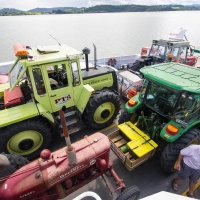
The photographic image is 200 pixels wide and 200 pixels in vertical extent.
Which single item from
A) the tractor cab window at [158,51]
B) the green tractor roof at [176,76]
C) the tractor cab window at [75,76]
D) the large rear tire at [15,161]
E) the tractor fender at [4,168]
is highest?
the green tractor roof at [176,76]

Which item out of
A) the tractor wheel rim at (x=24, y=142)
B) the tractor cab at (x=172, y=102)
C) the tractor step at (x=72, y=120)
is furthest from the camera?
the tractor step at (x=72, y=120)

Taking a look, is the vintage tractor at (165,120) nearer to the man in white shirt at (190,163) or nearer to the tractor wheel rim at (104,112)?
the man in white shirt at (190,163)

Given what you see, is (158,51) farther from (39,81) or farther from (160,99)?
(39,81)

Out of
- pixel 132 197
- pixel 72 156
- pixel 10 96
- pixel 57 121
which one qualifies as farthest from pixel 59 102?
pixel 132 197

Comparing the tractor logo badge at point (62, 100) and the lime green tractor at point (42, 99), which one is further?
the tractor logo badge at point (62, 100)

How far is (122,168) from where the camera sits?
10.6 ft

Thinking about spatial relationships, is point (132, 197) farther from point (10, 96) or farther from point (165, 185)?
point (10, 96)

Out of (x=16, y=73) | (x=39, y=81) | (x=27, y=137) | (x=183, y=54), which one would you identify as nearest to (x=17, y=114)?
(x=27, y=137)

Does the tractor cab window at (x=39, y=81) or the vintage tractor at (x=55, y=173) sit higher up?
the tractor cab window at (x=39, y=81)

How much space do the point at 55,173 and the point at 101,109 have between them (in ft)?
→ 7.20

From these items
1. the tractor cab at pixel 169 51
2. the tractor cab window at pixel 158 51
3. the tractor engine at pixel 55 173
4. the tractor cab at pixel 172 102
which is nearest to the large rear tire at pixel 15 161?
the tractor engine at pixel 55 173

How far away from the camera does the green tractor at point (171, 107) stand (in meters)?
2.56

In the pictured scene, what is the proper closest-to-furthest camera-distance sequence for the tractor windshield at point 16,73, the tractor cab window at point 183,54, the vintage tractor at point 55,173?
the vintage tractor at point 55,173 < the tractor windshield at point 16,73 < the tractor cab window at point 183,54

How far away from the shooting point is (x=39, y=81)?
3.00 meters
